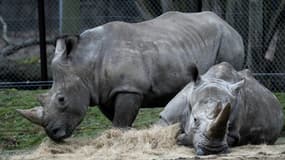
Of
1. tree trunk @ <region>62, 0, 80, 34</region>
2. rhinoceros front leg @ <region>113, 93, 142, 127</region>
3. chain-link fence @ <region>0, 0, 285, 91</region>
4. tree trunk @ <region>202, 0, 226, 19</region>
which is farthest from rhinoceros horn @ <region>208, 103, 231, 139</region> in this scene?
tree trunk @ <region>62, 0, 80, 34</region>

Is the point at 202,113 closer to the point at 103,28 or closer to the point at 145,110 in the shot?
the point at 103,28

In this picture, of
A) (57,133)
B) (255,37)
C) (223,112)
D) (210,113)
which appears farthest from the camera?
(255,37)

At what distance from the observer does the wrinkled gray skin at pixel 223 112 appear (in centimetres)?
877

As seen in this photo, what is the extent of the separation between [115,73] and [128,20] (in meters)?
5.99

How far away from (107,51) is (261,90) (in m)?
1.66

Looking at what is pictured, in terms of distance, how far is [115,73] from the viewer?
1042cm

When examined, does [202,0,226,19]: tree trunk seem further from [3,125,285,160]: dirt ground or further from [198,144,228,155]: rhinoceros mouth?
[198,144,228,155]: rhinoceros mouth

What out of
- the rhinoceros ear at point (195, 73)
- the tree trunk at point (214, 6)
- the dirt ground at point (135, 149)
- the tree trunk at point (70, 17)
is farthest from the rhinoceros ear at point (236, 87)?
the tree trunk at point (70, 17)

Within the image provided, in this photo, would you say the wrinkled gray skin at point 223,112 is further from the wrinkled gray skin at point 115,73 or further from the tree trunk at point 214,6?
the tree trunk at point 214,6

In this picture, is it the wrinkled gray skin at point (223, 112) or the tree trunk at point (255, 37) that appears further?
the tree trunk at point (255, 37)

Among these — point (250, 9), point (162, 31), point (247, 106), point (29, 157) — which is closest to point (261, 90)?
point (247, 106)

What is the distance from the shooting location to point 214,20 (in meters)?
11.7

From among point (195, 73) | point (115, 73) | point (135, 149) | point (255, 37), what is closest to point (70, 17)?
point (255, 37)

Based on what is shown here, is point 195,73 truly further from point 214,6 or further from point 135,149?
point 214,6
